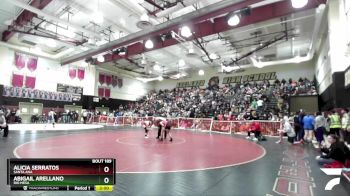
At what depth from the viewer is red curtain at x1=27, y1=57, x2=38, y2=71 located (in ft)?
79.3

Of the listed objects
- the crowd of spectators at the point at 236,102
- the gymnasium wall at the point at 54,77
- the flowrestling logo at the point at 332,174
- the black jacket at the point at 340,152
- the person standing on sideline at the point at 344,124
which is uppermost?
the gymnasium wall at the point at 54,77

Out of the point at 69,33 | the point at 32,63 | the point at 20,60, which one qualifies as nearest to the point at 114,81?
the point at 32,63

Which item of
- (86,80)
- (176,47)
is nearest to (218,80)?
(176,47)

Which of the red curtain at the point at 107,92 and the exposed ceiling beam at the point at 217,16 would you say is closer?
the exposed ceiling beam at the point at 217,16

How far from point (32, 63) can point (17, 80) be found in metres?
2.41

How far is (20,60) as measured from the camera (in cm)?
2336

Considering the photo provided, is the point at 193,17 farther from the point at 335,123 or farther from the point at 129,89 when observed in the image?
the point at 129,89

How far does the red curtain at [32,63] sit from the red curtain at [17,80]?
1.36 m

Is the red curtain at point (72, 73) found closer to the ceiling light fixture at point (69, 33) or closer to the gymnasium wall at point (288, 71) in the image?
the ceiling light fixture at point (69, 33)

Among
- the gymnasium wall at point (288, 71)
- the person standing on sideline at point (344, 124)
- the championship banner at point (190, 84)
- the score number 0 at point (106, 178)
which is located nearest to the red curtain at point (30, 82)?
the championship banner at point (190, 84)

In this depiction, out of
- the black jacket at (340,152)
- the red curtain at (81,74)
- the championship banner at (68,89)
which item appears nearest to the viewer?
the black jacket at (340,152)
